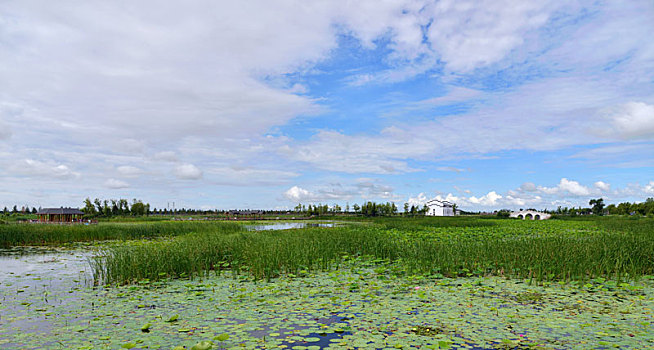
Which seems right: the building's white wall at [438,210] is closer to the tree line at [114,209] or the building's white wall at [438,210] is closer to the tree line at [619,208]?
the tree line at [619,208]

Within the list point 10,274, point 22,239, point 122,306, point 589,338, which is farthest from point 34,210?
point 589,338

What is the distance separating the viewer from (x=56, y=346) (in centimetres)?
543

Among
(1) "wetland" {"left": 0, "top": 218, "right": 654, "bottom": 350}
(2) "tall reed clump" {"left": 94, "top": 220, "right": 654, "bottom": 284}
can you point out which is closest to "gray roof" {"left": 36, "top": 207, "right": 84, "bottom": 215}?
(1) "wetland" {"left": 0, "top": 218, "right": 654, "bottom": 350}

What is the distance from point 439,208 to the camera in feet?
357

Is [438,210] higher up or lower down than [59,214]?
lower down

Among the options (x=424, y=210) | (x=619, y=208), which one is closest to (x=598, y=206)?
(x=619, y=208)

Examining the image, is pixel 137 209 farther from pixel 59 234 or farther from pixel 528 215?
pixel 528 215

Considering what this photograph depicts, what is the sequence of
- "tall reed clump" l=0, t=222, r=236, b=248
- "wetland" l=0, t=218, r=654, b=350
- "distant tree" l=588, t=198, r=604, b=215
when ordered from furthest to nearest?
1. "distant tree" l=588, t=198, r=604, b=215
2. "tall reed clump" l=0, t=222, r=236, b=248
3. "wetland" l=0, t=218, r=654, b=350

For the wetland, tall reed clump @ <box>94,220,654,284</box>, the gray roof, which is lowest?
the wetland

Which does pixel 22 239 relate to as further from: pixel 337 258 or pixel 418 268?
pixel 418 268

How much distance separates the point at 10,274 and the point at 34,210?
117095 millimetres

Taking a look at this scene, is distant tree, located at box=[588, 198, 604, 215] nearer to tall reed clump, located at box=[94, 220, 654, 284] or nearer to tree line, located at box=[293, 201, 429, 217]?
tree line, located at box=[293, 201, 429, 217]

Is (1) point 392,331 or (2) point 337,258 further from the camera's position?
(2) point 337,258

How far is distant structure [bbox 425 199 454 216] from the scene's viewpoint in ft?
355
